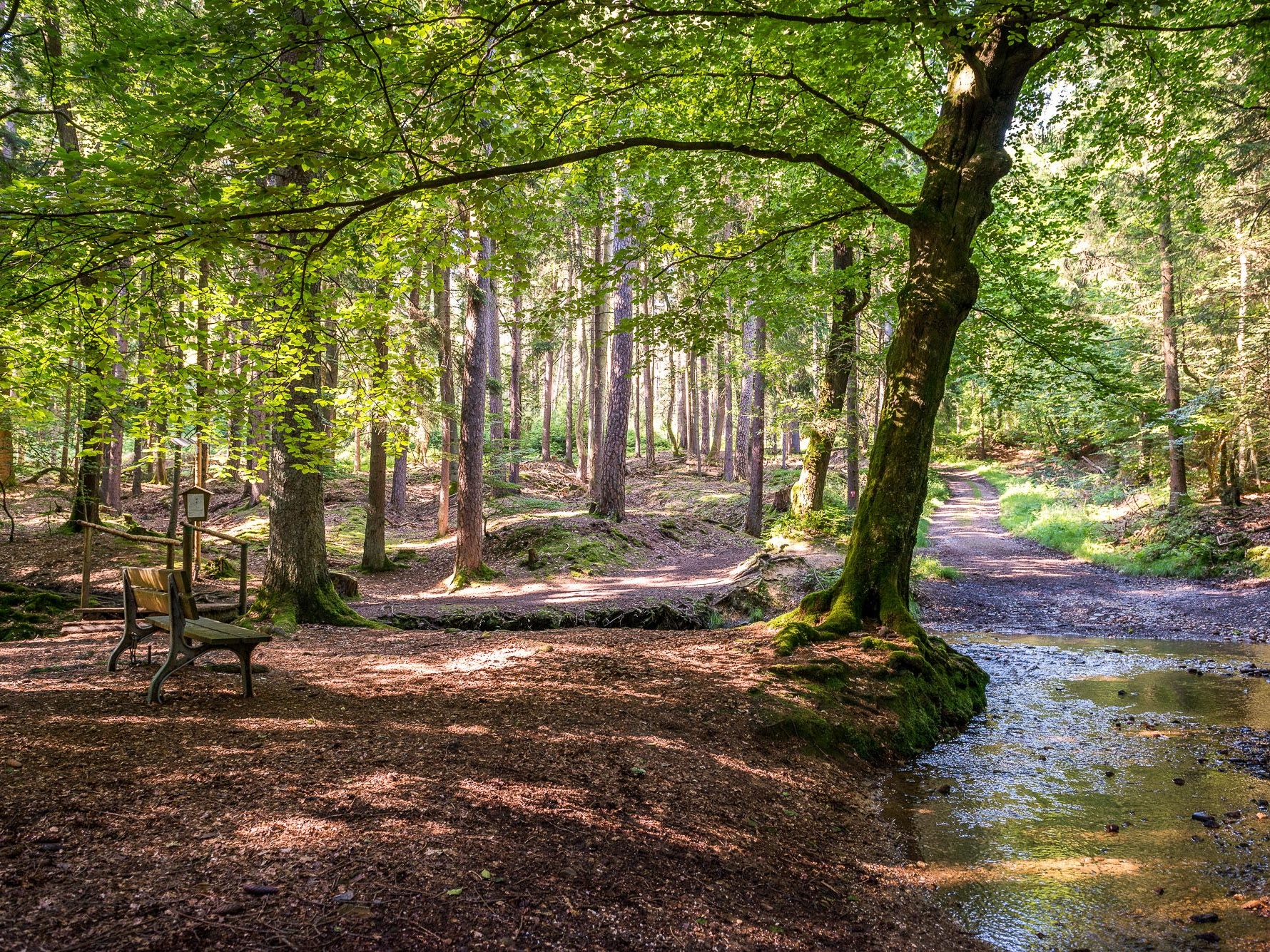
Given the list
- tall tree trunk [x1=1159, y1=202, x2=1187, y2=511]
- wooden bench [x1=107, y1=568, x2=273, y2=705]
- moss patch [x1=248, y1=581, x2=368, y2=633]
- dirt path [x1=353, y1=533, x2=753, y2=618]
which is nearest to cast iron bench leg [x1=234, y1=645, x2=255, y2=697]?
wooden bench [x1=107, y1=568, x2=273, y2=705]

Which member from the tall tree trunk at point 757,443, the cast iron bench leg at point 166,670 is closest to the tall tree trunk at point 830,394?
the tall tree trunk at point 757,443

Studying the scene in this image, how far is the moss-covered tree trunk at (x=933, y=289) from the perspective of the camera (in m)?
7.04

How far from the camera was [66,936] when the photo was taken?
2408 millimetres

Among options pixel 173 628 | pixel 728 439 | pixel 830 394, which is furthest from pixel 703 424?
pixel 173 628

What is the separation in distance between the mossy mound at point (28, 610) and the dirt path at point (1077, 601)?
13.3 meters

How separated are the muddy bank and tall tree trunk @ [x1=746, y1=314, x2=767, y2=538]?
13028 mm

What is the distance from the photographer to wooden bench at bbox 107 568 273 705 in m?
5.08

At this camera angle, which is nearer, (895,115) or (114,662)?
(114,662)

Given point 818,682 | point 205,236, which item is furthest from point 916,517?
point 205,236

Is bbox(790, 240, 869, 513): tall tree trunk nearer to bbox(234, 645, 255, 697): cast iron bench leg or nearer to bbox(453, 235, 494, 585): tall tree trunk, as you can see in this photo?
bbox(453, 235, 494, 585): tall tree trunk

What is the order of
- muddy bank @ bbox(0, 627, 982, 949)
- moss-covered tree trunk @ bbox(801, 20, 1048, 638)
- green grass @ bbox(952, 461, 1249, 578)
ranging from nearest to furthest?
muddy bank @ bbox(0, 627, 982, 949), moss-covered tree trunk @ bbox(801, 20, 1048, 638), green grass @ bbox(952, 461, 1249, 578)

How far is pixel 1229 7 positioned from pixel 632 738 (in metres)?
9.16

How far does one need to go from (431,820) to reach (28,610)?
8677mm

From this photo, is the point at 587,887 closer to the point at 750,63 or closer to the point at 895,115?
the point at 750,63
